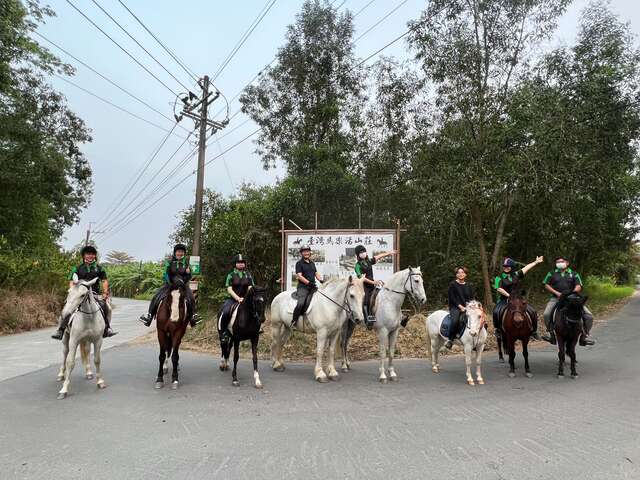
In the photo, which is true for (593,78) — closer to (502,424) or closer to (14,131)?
(502,424)

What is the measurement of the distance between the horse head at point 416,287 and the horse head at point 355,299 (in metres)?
1.04

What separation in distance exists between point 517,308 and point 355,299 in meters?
3.09

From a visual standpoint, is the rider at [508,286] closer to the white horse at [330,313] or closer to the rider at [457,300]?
the rider at [457,300]

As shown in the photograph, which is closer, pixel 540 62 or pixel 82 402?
pixel 82 402

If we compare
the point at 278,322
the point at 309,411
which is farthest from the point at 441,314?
the point at 309,411

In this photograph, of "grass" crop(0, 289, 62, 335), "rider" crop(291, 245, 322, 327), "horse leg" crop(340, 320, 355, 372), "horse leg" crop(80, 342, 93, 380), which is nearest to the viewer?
"horse leg" crop(80, 342, 93, 380)

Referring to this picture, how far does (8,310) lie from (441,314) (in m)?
14.4

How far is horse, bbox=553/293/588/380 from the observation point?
24.8ft

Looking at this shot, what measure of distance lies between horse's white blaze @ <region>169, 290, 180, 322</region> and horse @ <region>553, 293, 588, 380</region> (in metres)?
6.96

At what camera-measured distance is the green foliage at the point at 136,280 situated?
37.1 m

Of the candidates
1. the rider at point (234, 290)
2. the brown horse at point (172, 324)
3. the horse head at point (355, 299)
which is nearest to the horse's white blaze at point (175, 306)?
the brown horse at point (172, 324)

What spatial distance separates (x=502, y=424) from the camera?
5.12 metres

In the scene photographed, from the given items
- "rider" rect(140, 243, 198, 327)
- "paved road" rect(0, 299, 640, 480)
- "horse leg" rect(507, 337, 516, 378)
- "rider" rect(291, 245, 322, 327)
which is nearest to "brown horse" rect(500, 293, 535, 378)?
"horse leg" rect(507, 337, 516, 378)

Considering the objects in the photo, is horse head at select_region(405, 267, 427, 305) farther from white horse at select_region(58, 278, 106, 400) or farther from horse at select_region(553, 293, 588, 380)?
white horse at select_region(58, 278, 106, 400)
